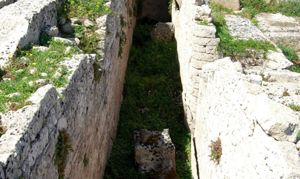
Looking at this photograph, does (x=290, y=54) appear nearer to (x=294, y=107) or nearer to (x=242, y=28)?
(x=242, y=28)

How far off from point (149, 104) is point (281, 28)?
4.89m

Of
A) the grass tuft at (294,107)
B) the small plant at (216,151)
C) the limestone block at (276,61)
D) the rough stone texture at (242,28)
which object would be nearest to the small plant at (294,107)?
the grass tuft at (294,107)

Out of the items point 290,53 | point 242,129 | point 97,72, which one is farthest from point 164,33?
point 242,129

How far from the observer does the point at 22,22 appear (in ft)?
21.8

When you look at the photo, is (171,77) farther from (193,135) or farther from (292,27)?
(292,27)

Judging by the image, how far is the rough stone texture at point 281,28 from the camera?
12.4 metres

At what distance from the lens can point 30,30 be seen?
6.61 m

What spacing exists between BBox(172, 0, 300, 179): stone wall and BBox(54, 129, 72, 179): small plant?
2.51 metres

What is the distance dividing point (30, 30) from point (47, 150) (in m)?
2.55

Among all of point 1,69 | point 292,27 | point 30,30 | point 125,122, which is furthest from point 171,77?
point 1,69

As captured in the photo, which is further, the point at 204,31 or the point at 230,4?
the point at 230,4

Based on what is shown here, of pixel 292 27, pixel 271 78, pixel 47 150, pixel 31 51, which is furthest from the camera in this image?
pixel 292 27

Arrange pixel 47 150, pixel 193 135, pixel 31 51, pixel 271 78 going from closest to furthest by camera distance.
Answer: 1. pixel 47 150
2. pixel 31 51
3. pixel 271 78
4. pixel 193 135

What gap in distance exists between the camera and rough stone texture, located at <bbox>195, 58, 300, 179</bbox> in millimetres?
5098
